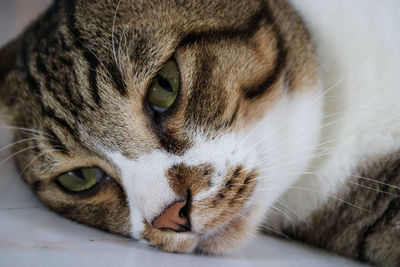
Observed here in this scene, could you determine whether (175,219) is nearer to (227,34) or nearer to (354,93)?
(227,34)

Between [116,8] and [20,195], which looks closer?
[116,8]

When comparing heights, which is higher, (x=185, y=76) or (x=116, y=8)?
(x=116, y=8)

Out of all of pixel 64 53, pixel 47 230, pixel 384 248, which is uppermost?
pixel 64 53

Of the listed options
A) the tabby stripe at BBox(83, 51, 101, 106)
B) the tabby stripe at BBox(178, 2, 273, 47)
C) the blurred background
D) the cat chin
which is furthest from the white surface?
the blurred background

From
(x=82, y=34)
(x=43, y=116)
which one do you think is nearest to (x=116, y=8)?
(x=82, y=34)

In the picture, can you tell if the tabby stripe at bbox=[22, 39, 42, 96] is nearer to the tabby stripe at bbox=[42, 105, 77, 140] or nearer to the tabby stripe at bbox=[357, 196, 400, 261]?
the tabby stripe at bbox=[42, 105, 77, 140]

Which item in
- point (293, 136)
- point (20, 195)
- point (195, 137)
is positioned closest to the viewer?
point (195, 137)

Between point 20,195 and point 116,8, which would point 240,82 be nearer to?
point 116,8
